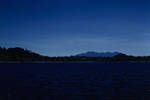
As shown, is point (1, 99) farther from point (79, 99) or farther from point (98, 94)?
point (98, 94)

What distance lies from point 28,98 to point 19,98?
1528mm

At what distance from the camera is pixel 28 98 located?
184 ft

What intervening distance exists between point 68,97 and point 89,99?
413 cm

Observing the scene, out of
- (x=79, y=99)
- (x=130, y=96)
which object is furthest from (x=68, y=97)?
(x=130, y=96)

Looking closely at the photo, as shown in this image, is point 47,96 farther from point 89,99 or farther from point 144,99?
point 144,99

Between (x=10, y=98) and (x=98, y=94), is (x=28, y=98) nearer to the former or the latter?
(x=10, y=98)

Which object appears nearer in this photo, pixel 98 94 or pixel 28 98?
pixel 28 98

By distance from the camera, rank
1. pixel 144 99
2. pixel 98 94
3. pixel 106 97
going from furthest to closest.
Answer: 1. pixel 98 94
2. pixel 106 97
3. pixel 144 99

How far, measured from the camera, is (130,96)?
2275 inches

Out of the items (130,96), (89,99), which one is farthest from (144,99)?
(89,99)

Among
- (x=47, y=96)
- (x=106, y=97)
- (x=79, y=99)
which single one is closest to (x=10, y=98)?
(x=47, y=96)

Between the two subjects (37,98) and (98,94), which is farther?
(98,94)

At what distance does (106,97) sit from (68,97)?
6.59 meters

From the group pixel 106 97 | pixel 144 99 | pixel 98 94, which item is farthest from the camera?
pixel 98 94
